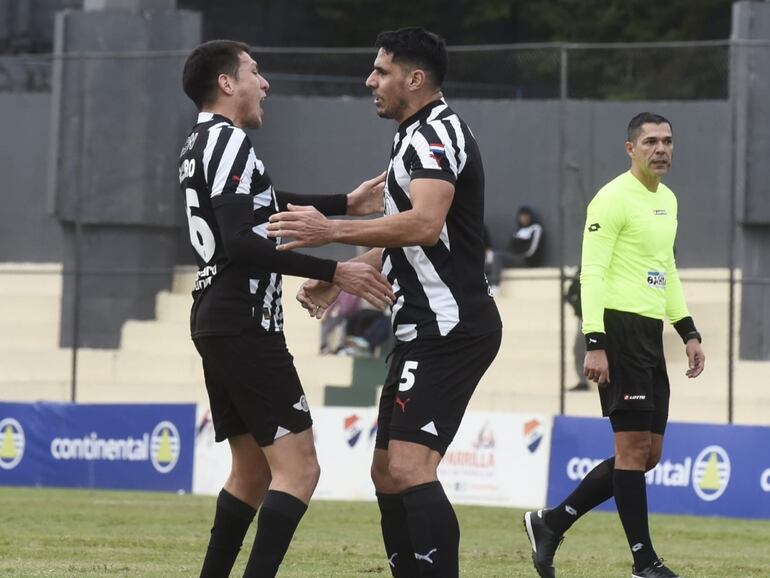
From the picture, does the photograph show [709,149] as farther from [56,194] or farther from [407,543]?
[407,543]

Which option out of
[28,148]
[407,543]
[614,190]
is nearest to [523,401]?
[28,148]

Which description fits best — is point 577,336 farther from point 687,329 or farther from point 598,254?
point 598,254

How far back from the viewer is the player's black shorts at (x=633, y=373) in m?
8.05

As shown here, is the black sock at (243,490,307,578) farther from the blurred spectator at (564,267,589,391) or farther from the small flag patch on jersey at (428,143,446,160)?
the blurred spectator at (564,267,589,391)

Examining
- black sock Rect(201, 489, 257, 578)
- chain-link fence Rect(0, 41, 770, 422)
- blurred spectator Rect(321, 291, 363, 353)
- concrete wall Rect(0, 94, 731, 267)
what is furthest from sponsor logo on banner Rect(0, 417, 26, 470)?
black sock Rect(201, 489, 257, 578)

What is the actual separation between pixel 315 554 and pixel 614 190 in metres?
2.89

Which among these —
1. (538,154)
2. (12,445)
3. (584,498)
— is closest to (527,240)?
(538,154)

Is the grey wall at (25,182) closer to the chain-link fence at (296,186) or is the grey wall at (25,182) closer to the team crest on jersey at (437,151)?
the chain-link fence at (296,186)

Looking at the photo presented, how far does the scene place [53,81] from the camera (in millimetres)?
19891

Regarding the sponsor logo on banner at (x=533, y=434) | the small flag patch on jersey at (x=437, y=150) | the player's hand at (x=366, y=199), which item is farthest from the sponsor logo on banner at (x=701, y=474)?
the small flag patch on jersey at (x=437, y=150)

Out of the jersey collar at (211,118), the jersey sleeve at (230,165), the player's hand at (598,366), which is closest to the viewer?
the jersey sleeve at (230,165)

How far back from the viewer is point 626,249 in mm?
8156

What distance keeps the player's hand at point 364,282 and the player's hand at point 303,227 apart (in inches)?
5.6

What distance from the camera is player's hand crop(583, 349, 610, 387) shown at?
799 centimetres
